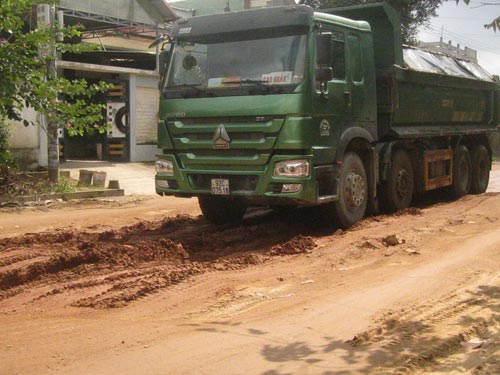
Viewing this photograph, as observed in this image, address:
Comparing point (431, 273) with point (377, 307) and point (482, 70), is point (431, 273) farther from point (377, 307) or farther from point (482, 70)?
point (482, 70)

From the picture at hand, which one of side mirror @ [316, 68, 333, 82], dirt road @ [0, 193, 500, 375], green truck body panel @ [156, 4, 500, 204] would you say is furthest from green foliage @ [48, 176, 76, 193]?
side mirror @ [316, 68, 333, 82]

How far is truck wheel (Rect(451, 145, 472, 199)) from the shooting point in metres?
13.4

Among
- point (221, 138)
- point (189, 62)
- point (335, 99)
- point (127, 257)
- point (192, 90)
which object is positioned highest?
point (189, 62)

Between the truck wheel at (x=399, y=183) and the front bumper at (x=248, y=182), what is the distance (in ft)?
7.14

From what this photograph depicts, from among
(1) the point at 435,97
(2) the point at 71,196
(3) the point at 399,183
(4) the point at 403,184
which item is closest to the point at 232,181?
(3) the point at 399,183

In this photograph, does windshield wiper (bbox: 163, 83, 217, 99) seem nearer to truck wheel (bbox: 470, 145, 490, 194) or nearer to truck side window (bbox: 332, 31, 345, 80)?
truck side window (bbox: 332, 31, 345, 80)

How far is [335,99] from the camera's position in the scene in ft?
29.2

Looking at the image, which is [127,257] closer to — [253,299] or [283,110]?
[253,299]

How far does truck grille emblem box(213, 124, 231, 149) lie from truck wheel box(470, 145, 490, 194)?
7.64 meters

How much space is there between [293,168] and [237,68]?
1.51 m

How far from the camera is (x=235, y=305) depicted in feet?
19.1

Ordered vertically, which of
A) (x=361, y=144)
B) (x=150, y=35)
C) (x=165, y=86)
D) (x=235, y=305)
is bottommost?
(x=235, y=305)

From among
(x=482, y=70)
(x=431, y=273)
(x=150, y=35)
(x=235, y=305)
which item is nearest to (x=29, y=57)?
(x=235, y=305)

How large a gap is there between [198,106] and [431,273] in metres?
3.68
